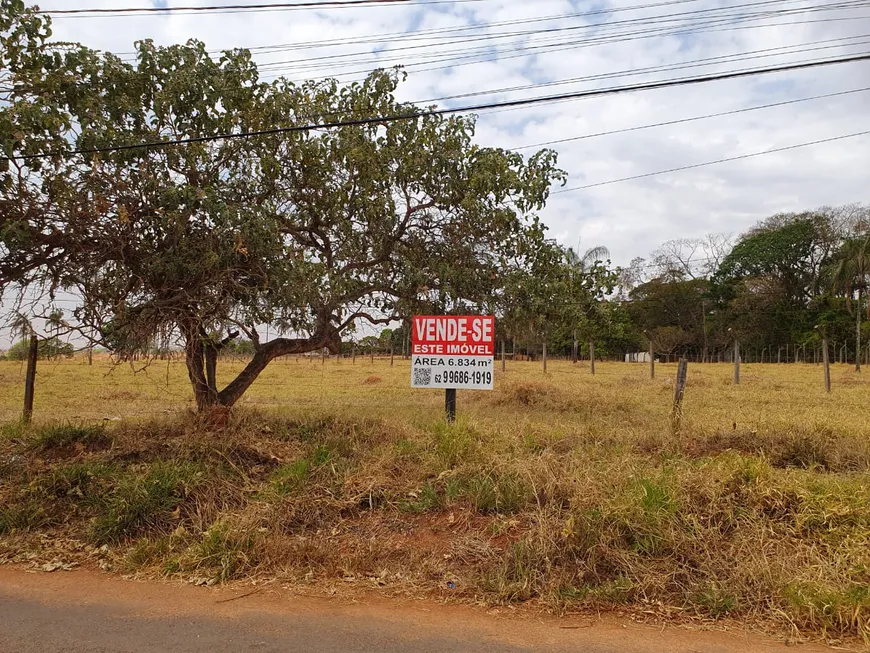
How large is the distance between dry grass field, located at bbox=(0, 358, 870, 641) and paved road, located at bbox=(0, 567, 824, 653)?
0.94 ft

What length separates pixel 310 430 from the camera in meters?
7.89

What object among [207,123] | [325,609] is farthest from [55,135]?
[325,609]

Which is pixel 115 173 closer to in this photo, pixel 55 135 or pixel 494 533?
pixel 55 135

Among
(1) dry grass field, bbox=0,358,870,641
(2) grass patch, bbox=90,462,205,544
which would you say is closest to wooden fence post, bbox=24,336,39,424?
(1) dry grass field, bbox=0,358,870,641

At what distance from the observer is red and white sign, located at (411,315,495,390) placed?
8.50 meters

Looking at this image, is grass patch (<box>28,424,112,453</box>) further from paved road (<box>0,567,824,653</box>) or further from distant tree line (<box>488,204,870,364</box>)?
distant tree line (<box>488,204,870,364</box>)

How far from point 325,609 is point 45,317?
543 cm

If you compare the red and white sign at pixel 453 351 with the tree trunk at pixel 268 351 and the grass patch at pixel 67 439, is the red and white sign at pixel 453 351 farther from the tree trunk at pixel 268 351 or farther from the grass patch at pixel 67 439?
the grass patch at pixel 67 439

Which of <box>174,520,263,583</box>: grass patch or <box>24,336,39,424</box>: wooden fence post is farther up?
<box>24,336,39,424</box>: wooden fence post

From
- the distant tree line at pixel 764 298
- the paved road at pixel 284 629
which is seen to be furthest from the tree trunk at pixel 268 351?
the distant tree line at pixel 764 298

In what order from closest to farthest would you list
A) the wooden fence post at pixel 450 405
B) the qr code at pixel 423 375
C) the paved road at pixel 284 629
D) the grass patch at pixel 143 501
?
the paved road at pixel 284 629 < the grass patch at pixel 143 501 < the wooden fence post at pixel 450 405 < the qr code at pixel 423 375

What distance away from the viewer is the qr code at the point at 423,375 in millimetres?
8664

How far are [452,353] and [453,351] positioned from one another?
0.03 m

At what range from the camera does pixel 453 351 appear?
28.2ft
